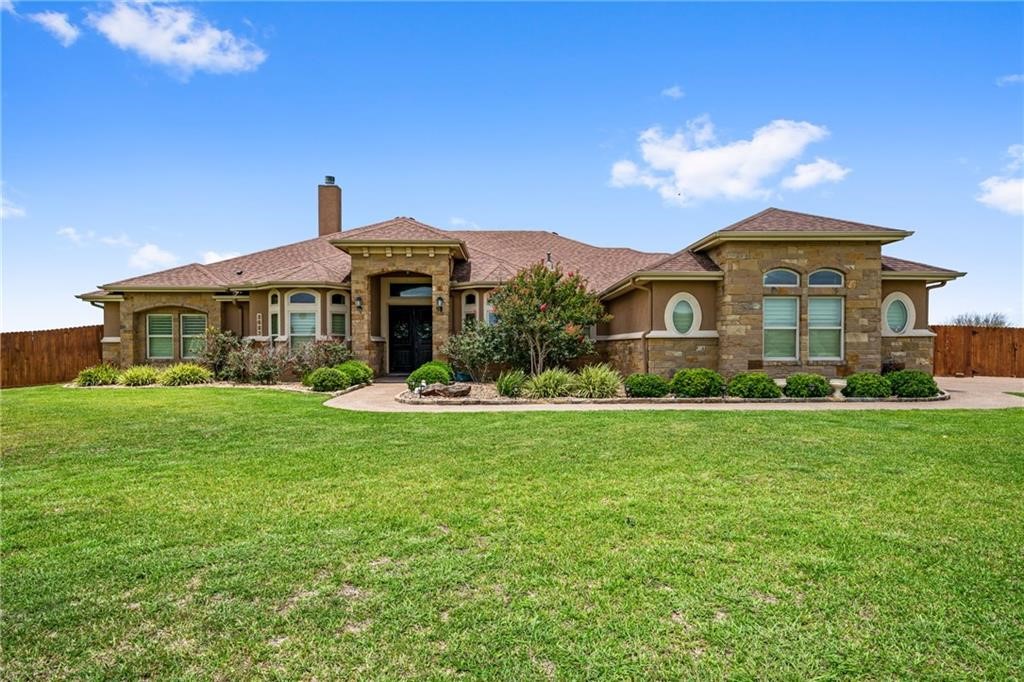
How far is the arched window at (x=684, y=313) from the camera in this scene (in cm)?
1388

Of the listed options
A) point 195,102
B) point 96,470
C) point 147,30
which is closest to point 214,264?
point 195,102

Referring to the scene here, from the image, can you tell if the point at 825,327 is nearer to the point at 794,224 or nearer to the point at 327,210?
the point at 794,224

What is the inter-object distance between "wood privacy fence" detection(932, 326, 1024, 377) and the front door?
1953 cm

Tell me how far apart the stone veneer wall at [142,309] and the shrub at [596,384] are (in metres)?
13.5

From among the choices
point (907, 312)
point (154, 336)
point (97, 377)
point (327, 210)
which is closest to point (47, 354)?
point (154, 336)

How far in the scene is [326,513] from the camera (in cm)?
440

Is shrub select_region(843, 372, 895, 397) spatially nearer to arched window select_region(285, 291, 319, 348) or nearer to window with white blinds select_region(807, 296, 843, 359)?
window with white blinds select_region(807, 296, 843, 359)

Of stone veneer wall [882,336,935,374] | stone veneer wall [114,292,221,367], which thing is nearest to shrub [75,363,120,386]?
stone veneer wall [114,292,221,367]

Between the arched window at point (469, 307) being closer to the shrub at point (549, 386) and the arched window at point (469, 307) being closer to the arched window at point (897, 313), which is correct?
the shrub at point (549, 386)

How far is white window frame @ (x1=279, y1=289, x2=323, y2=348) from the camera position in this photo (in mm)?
17219

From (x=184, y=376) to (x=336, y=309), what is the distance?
4.95m

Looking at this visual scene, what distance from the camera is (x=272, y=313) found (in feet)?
58.0

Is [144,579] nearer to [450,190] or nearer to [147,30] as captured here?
[147,30]

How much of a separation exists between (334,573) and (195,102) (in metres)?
13.3
